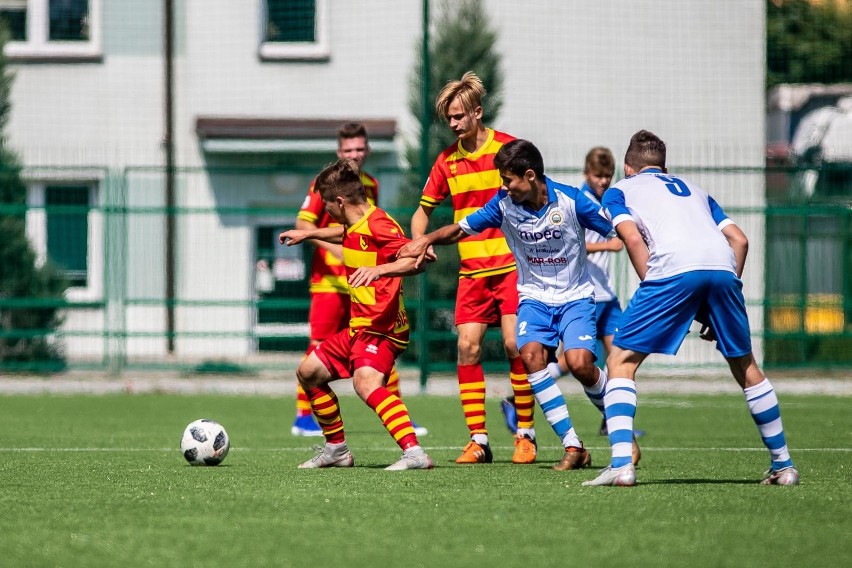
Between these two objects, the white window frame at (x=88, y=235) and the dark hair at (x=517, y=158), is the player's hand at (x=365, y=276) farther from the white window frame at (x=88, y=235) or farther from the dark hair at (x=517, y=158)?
the white window frame at (x=88, y=235)

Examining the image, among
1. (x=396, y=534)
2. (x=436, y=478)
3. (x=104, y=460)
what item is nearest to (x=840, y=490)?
(x=436, y=478)

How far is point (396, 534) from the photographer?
16.6 feet

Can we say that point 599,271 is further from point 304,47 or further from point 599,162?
point 304,47

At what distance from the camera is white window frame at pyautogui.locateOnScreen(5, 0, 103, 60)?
70.2 ft

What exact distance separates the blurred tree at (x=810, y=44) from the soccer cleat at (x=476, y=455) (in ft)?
85.4

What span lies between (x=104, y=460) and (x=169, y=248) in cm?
1082

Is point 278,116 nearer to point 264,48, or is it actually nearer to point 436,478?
point 264,48

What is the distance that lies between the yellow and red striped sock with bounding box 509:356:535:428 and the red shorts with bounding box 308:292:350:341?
2.12 metres

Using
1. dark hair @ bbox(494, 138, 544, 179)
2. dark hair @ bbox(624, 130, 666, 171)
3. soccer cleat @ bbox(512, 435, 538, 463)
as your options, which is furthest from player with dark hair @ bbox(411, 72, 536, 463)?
dark hair @ bbox(624, 130, 666, 171)

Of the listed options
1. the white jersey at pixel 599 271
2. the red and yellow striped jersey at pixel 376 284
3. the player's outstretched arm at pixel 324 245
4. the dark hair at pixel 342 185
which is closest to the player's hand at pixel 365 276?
the red and yellow striped jersey at pixel 376 284

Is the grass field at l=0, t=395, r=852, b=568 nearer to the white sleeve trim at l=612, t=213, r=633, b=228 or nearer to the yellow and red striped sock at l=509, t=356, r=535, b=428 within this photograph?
the yellow and red striped sock at l=509, t=356, r=535, b=428

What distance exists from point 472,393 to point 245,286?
10.8 m

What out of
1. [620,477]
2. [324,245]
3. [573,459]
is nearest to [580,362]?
[573,459]

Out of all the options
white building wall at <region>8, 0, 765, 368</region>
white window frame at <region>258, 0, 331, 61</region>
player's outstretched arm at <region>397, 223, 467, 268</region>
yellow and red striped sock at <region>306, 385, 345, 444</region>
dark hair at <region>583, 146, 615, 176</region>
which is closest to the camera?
player's outstretched arm at <region>397, 223, 467, 268</region>
